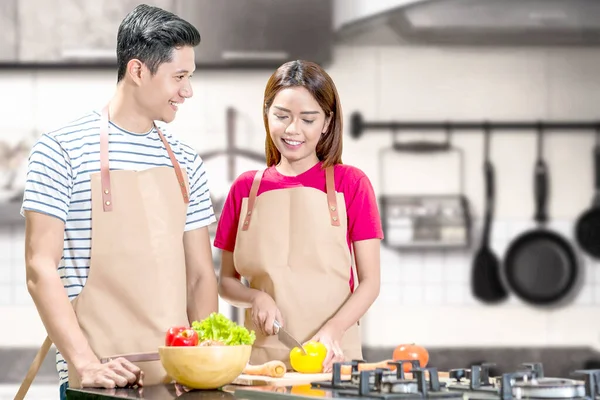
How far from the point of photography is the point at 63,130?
5.76 feet

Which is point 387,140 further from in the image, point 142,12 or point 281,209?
point 142,12

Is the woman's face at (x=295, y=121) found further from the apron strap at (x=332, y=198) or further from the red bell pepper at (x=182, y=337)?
the red bell pepper at (x=182, y=337)

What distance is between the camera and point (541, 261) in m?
4.14

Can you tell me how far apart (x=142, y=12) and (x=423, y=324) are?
2.59m

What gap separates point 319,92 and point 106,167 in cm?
51

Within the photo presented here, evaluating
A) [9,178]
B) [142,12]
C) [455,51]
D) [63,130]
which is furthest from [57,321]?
[455,51]

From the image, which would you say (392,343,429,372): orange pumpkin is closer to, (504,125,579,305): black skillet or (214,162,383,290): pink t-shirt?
(214,162,383,290): pink t-shirt

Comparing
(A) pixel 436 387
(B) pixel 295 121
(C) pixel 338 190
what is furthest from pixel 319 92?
(A) pixel 436 387

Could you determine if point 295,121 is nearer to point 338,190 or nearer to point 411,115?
point 338,190

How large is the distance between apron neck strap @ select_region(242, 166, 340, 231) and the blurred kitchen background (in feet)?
6.19

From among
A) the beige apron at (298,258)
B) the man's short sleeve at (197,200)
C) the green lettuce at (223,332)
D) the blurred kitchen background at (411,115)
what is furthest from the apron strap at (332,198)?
the blurred kitchen background at (411,115)

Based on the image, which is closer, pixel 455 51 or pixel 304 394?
pixel 304 394

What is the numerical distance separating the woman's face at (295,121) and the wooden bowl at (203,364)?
0.60m

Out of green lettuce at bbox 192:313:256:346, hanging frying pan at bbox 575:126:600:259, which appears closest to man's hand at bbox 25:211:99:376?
green lettuce at bbox 192:313:256:346
